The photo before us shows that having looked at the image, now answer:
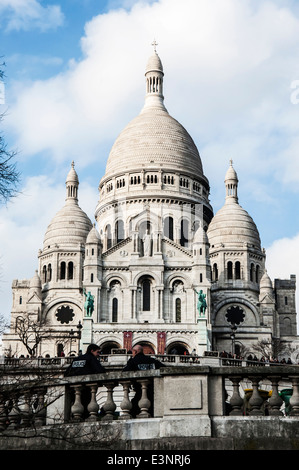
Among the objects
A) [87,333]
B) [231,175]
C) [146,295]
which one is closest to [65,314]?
[146,295]

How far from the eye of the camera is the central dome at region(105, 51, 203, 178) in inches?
4021

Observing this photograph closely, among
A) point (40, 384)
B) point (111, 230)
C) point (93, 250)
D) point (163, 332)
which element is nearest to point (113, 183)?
point (111, 230)

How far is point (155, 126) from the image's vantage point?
4198 inches

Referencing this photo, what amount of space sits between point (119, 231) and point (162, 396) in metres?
85.2

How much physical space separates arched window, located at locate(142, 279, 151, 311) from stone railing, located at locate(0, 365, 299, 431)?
68311 millimetres

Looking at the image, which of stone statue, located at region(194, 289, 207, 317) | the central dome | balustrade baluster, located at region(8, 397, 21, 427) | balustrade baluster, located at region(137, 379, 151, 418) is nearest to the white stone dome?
the central dome

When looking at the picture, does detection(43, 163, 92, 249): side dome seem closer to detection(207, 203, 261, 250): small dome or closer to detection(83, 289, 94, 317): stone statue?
detection(207, 203, 261, 250): small dome

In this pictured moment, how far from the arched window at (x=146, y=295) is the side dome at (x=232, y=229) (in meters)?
13.1

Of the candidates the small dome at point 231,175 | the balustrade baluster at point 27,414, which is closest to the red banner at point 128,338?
the small dome at point 231,175

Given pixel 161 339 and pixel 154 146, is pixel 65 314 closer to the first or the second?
pixel 161 339

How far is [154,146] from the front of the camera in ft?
339

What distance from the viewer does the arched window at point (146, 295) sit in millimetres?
82375

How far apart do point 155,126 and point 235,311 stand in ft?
91.8

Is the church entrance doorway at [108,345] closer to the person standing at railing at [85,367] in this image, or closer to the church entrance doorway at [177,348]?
the church entrance doorway at [177,348]
